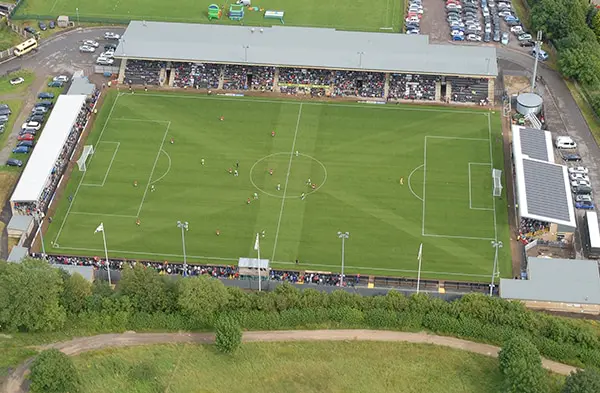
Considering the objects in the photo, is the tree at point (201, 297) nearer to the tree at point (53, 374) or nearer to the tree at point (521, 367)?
the tree at point (53, 374)

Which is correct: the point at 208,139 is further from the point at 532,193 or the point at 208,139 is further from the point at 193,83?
the point at 532,193

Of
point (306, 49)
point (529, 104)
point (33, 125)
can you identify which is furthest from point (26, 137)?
point (529, 104)

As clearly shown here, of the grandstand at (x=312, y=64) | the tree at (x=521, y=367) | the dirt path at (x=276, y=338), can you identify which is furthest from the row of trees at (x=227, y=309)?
the grandstand at (x=312, y=64)

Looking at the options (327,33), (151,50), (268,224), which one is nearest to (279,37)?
(327,33)

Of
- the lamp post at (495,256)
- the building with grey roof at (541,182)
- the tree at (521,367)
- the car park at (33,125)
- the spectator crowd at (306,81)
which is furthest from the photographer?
the spectator crowd at (306,81)

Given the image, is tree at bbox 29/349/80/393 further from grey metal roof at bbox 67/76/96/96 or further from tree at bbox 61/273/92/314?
grey metal roof at bbox 67/76/96/96

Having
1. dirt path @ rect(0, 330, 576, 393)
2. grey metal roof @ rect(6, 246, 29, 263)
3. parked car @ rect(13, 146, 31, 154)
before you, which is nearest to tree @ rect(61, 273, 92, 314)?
dirt path @ rect(0, 330, 576, 393)

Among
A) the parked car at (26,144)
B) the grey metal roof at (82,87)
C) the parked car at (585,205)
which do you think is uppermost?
the parked car at (585,205)
